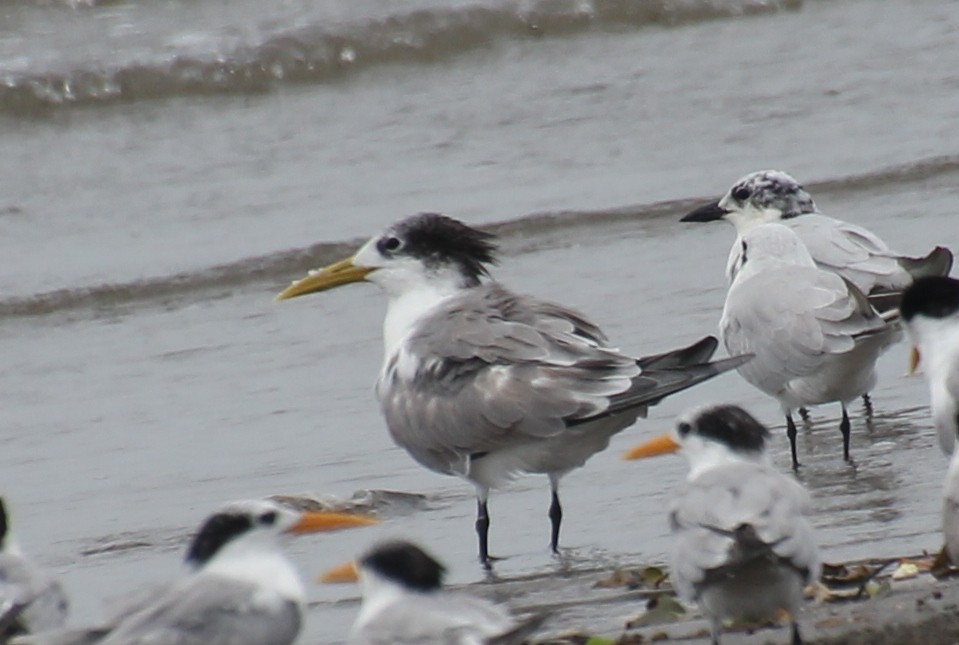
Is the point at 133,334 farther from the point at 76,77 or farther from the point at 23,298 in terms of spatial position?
the point at 76,77

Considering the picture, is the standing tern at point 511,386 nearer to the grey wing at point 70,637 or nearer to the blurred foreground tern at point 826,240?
the blurred foreground tern at point 826,240

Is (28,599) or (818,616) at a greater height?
(28,599)

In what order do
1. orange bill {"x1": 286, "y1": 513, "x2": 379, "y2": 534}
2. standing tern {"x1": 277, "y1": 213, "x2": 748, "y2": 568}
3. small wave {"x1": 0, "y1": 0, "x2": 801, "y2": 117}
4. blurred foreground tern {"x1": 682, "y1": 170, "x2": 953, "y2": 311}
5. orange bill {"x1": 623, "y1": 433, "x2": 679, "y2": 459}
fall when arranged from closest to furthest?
orange bill {"x1": 286, "y1": 513, "x2": 379, "y2": 534} < orange bill {"x1": 623, "y1": 433, "x2": 679, "y2": 459} < standing tern {"x1": 277, "y1": 213, "x2": 748, "y2": 568} < blurred foreground tern {"x1": 682, "y1": 170, "x2": 953, "y2": 311} < small wave {"x1": 0, "y1": 0, "x2": 801, "y2": 117}

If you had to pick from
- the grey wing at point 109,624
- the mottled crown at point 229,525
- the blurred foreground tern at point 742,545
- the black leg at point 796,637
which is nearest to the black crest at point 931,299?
the blurred foreground tern at point 742,545

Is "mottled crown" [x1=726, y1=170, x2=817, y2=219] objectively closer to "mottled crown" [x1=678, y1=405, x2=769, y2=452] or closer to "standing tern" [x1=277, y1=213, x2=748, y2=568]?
"standing tern" [x1=277, y1=213, x2=748, y2=568]

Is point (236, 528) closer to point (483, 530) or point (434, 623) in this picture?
point (434, 623)

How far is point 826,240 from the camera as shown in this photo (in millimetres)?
8180

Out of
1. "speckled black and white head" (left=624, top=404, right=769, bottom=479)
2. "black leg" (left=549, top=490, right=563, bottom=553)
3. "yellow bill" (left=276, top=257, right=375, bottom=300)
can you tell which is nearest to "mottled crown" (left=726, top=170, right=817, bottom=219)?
"yellow bill" (left=276, top=257, right=375, bottom=300)

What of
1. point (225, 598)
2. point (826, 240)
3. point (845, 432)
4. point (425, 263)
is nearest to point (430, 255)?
point (425, 263)

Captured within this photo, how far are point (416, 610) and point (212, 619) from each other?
43 centimetres

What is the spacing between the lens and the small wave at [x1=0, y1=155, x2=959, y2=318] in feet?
35.0

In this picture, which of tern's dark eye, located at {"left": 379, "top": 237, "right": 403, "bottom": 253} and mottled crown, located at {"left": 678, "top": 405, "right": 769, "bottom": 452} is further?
tern's dark eye, located at {"left": 379, "top": 237, "right": 403, "bottom": 253}

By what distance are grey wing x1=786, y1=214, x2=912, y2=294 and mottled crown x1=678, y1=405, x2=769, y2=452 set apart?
2.68m

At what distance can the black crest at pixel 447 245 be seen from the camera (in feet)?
24.1
